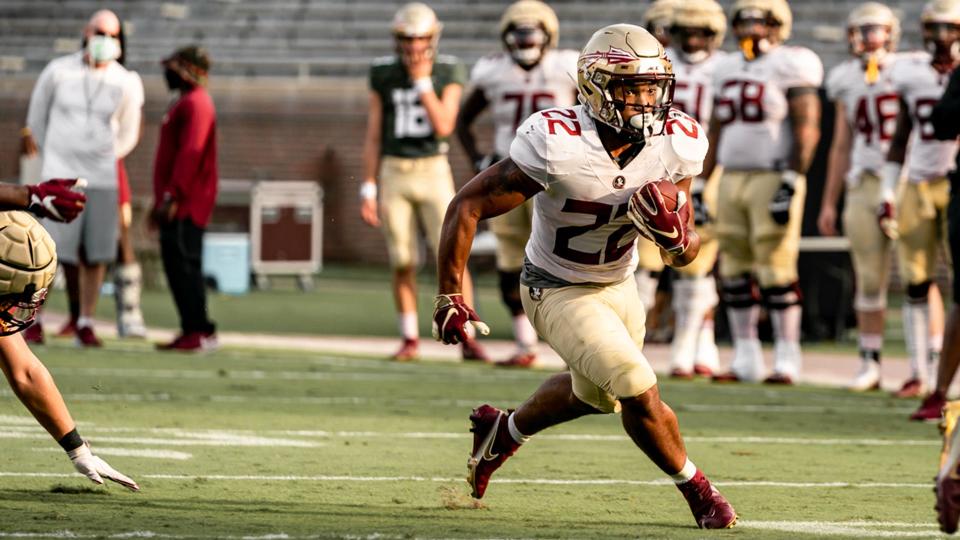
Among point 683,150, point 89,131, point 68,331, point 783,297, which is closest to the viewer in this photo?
point 683,150

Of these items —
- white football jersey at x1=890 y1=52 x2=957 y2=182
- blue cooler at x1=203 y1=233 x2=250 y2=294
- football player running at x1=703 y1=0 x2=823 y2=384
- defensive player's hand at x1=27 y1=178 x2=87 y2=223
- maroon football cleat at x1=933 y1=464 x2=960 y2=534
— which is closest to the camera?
maroon football cleat at x1=933 y1=464 x2=960 y2=534

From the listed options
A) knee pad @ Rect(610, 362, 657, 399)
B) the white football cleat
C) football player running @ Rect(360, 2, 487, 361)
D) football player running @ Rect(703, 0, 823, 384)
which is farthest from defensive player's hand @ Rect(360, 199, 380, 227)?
knee pad @ Rect(610, 362, 657, 399)

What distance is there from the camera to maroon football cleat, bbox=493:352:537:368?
10617 mm

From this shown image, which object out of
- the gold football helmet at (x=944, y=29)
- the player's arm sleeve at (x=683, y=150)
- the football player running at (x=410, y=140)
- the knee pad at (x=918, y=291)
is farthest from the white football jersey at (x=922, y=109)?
the player's arm sleeve at (x=683, y=150)

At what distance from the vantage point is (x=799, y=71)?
979 cm

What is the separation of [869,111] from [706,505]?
5092 mm

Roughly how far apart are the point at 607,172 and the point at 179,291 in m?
5.88

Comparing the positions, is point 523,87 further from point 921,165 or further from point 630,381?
point 630,381

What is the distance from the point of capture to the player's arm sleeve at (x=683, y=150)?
17.4ft

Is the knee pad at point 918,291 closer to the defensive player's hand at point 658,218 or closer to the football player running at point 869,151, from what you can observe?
the football player running at point 869,151

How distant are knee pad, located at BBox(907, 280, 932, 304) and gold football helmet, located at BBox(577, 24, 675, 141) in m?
4.45

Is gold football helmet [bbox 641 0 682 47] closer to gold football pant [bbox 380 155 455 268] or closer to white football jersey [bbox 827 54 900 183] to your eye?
white football jersey [bbox 827 54 900 183]

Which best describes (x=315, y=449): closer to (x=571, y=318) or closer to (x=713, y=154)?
(x=571, y=318)

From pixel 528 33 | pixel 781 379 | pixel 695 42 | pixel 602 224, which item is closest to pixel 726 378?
pixel 781 379
